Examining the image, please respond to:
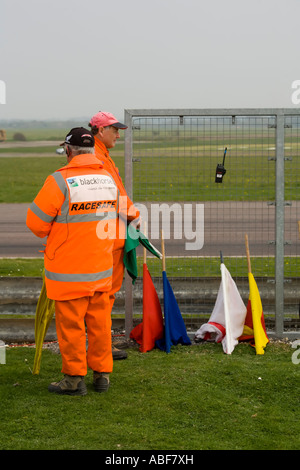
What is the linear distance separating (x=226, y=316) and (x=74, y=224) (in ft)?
7.20

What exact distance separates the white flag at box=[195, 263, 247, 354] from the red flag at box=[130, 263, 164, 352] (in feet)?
1.49

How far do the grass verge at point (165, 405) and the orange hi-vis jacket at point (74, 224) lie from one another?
88 cm

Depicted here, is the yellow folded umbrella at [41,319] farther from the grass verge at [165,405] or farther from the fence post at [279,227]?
the fence post at [279,227]

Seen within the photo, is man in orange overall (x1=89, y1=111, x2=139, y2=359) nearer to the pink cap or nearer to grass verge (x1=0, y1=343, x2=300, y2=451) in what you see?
the pink cap

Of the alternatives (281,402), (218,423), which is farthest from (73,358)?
(281,402)

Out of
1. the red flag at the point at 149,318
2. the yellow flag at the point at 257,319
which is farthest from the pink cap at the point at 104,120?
the yellow flag at the point at 257,319

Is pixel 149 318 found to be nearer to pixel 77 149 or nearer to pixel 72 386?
pixel 72 386

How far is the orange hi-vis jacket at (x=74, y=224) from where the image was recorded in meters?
5.83

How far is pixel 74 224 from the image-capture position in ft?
19.3

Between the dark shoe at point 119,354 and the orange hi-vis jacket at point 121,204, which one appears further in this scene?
the dark shoe at point 119,354

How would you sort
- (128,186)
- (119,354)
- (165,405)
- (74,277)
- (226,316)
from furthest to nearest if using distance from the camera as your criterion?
(128,186) < (226,316) < (119,354) < (74,277) < (165,405)

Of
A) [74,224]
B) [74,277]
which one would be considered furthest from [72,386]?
[74,224]
